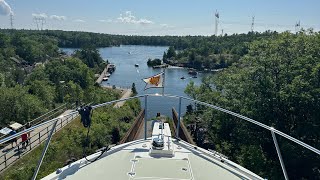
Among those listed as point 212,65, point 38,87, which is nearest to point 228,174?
point 38,87

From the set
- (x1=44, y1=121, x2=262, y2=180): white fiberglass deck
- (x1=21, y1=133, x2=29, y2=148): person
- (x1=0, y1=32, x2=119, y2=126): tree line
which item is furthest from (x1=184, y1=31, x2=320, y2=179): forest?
(x1=0, y1=32, x2=119, y2=126): tree line

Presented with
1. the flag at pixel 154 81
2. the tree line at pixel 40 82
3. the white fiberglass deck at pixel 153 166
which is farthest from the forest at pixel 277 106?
the tree line at pixel 40 82

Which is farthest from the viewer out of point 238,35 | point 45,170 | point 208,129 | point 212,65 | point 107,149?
point 238,35

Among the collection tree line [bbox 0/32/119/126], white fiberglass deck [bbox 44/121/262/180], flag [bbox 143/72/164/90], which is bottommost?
tree line [bbox 0/32/119/126]

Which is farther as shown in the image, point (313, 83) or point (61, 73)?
point (61, 73)

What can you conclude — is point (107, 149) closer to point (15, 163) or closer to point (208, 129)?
point (15, 163)

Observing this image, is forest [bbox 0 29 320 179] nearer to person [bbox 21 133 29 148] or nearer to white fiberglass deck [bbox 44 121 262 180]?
person [bbox 21 133 29 148]

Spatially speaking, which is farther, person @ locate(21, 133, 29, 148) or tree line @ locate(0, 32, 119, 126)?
tree line @ locate(0, 32, 119, 126)
